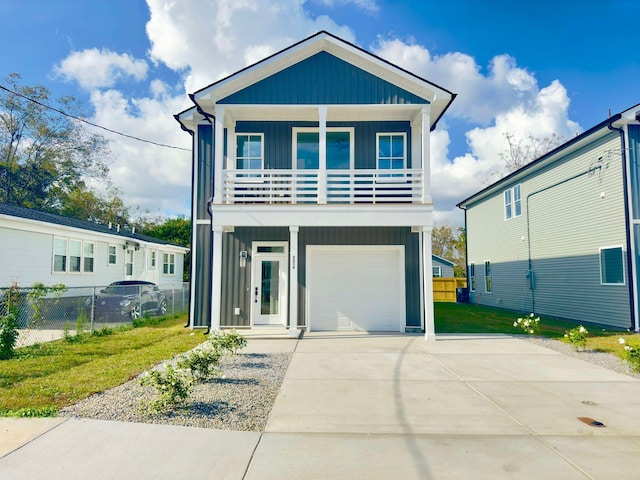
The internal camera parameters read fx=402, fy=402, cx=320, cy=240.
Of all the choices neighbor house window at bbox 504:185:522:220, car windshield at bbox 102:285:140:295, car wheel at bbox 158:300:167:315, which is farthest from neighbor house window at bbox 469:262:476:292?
car windshield at bbox 102:285:140:295

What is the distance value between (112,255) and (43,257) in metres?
5.04

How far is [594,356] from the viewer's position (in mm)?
8484

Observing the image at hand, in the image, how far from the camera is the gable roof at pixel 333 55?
1082cm

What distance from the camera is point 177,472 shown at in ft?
11.4

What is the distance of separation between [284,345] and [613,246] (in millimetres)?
10698

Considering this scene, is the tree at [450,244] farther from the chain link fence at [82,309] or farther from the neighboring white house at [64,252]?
the chain link fence at [82,309]

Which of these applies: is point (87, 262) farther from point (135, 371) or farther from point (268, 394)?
point (268, 394)

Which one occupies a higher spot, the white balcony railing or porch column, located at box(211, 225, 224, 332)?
the white balcony railing

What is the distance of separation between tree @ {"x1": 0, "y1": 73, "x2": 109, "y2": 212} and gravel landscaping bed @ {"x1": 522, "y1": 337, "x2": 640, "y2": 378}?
1235 inches

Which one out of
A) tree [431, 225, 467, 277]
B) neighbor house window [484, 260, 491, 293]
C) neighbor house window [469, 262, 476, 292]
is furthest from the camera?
tree [431, 225, 467, 277]

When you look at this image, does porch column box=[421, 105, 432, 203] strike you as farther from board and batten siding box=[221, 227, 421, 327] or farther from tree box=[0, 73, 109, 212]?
tree box=[0, 73, 109, 212]

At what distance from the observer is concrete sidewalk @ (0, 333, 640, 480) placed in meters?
3.56

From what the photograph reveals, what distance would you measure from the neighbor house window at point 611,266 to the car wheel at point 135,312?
15319 mm

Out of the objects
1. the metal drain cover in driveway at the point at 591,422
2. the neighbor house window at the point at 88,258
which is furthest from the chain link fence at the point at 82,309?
the metal drain cover in driveway at the point at 591,422
